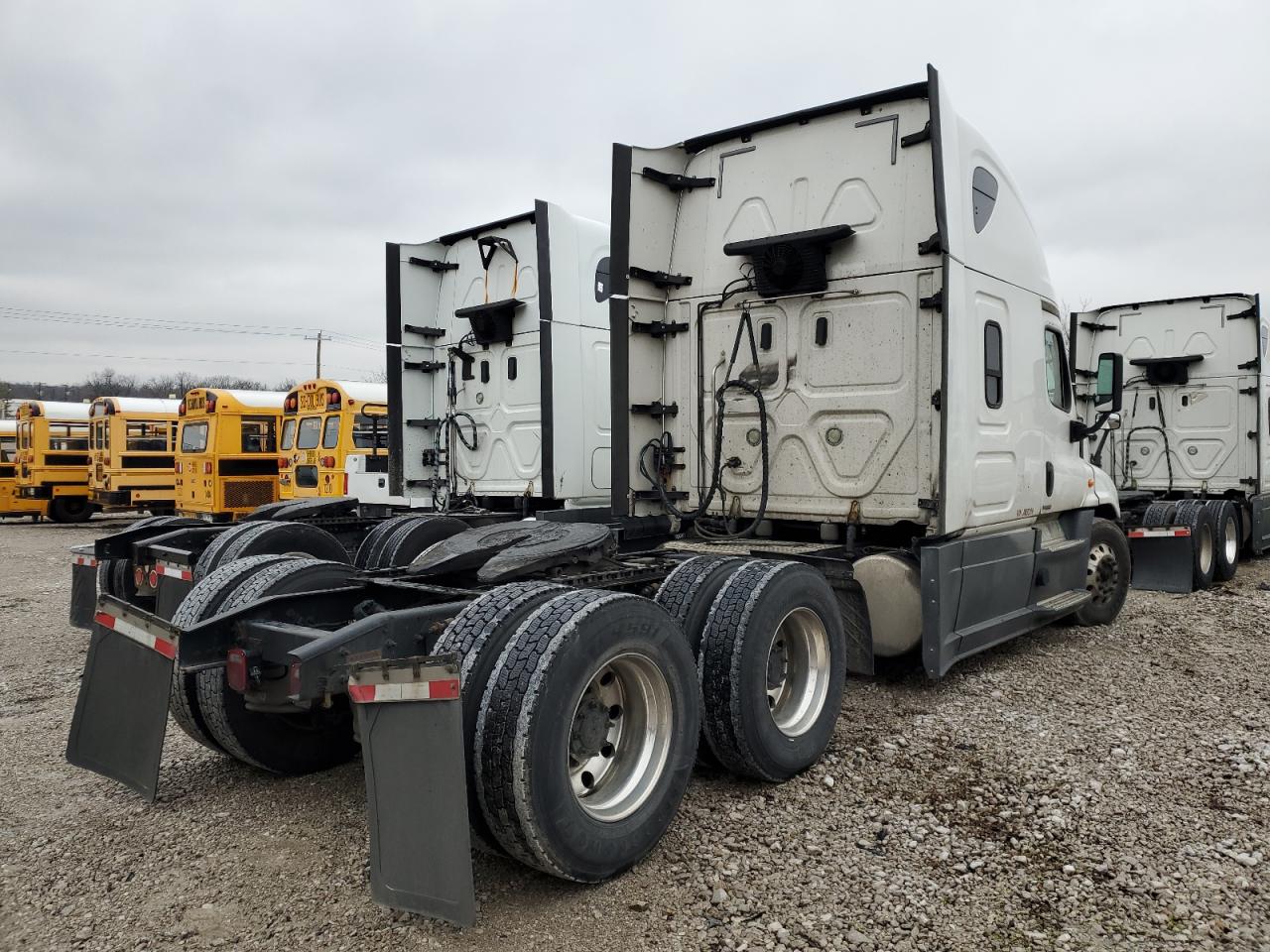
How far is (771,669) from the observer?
177 inches

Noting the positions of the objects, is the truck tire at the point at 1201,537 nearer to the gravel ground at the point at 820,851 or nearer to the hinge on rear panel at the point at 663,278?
the gravel ground at the point at 820,851

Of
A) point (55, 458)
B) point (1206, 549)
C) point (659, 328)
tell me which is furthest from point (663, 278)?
point (55, 458)

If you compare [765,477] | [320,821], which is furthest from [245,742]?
[765,477]

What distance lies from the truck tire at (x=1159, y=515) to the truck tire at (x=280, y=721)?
8.92 m

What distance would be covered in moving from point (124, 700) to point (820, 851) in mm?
2832

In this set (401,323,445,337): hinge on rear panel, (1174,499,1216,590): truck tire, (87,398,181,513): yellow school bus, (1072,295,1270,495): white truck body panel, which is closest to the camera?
(401,323,445,337): hinge on rear panel

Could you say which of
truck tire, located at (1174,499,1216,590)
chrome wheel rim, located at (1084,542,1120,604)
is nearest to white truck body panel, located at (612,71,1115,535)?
chrome wheel rim, located at (1084,542,1120,604)

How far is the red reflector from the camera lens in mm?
3529

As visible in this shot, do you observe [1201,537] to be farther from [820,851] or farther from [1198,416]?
[820,851]

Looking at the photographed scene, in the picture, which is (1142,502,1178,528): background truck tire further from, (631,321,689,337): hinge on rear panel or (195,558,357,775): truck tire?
(195,558,357,775): truck tire

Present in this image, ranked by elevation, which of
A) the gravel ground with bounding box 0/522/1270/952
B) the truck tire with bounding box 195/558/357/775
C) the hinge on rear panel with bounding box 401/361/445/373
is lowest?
the gravel ground with bounding box 0/522/1270/952

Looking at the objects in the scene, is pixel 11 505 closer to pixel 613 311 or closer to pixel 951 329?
pixel 613 311

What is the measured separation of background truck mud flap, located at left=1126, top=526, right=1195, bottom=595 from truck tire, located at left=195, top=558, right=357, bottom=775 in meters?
8.51

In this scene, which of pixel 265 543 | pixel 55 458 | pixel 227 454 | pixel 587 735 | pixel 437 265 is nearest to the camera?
pixel 587 735
